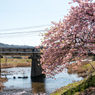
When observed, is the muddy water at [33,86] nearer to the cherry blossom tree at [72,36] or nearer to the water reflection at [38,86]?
the water reflection at [38,86]

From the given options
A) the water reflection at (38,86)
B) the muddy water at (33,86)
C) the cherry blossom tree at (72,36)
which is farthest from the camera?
the water reflection at (38,86)

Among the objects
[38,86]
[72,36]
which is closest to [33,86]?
[38,86]

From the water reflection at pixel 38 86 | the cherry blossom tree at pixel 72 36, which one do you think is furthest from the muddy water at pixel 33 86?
the cherry blossom tree at pixel 72 36

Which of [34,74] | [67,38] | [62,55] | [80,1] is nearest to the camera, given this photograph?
[80,1]

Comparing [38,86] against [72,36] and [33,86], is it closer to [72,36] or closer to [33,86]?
[33,86]

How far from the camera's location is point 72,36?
38.6 feet

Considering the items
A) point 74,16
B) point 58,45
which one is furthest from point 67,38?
point 74,16

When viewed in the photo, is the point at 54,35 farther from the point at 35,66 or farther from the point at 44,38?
the point at 35,66

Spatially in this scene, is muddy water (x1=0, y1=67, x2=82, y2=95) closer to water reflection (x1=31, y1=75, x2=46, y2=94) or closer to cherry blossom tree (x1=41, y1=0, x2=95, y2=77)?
water reflection (x1=31, y1=75, x2=46, y2=94)

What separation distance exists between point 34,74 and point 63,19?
105 feet

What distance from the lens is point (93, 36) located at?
37.0 feet

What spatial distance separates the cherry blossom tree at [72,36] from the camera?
34.9 ft

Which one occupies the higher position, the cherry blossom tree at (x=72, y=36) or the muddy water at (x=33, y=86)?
the cherry blossom tree at (x=72, y=36)

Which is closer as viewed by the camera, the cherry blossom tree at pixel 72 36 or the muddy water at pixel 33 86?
the cherry blossom tree at pixel 72 36
